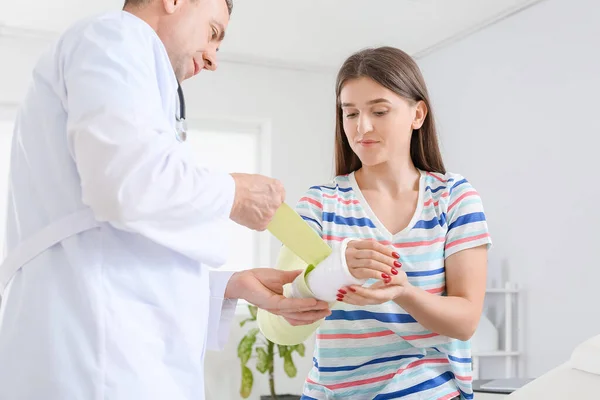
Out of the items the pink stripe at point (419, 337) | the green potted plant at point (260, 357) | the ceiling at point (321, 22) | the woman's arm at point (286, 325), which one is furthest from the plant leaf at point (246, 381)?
the pink stripe at point (419, 337)

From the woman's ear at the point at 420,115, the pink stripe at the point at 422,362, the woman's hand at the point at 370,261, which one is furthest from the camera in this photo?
the woman's ear at the point at 420,115

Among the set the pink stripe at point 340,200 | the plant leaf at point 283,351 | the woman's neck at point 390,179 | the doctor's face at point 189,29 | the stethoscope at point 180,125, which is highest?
the doctor's face at point 189,29

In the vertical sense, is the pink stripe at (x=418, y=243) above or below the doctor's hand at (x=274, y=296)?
above

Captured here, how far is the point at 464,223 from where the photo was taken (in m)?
1.25

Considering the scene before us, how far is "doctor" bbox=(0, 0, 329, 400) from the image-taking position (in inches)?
32.4

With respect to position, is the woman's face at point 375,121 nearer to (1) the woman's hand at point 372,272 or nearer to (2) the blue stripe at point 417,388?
(1) the woman's hand at point 372,272

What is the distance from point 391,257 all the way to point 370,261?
4cm

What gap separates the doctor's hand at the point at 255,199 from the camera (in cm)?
94

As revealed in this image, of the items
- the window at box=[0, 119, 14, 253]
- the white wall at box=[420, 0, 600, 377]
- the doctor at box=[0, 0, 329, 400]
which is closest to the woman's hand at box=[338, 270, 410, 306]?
the doctor at box=[0, 0, 329, 400]

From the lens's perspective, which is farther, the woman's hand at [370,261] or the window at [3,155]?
the window at [3,155]

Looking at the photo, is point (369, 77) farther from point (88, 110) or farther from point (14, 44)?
point (14, 44)

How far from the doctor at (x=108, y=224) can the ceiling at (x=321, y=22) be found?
3.35 metres

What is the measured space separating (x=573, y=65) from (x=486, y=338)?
5.04ft

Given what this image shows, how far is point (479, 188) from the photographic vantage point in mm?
4301
